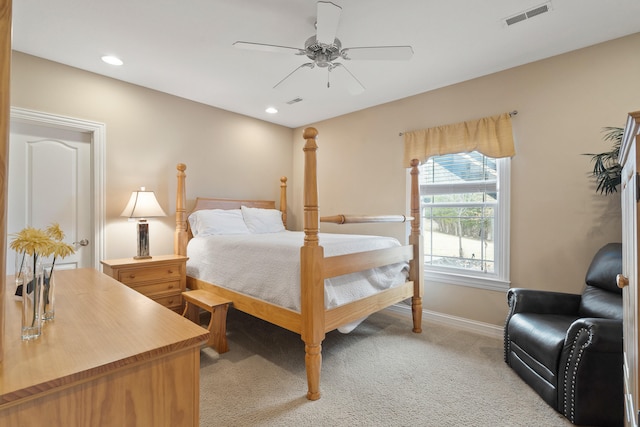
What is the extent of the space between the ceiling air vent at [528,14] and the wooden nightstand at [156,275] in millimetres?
3407

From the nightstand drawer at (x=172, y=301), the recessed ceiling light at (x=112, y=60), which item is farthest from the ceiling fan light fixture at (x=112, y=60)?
the nightstand drawer at (x=172, y=301)

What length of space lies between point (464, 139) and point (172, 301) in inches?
131

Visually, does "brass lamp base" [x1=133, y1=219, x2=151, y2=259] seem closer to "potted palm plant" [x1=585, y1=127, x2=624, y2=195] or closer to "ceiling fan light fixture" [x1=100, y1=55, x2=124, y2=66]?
"ceiling fan light fixture" [x1=100, y1=55, x2=124, y2=66]

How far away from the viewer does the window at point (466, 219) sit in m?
2.92

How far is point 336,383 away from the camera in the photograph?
2.14 meters

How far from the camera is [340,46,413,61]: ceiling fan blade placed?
2.00m

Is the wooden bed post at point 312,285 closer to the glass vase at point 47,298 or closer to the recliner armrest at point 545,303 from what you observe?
the glass vase at point 47,298

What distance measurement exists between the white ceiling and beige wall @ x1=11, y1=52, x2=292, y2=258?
17 centimetres

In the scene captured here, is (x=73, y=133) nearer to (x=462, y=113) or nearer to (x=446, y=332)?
(x=462, y=113)

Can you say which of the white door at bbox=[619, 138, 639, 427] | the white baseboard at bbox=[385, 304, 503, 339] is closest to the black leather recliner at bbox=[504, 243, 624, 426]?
the white baseboard at bbox=[385, 304, 503, 339]

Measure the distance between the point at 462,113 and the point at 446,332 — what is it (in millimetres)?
2211

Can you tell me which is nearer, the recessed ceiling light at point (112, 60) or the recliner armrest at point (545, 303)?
the recliner armrest at point (545, 303)

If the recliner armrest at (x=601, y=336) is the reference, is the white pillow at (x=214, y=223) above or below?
above

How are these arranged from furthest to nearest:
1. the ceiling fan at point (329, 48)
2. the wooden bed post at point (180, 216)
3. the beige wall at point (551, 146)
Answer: the wooden bed post at point (180, 216)
the beige wall at point (551, 146)
the ceiling fan at point (329, 48)
